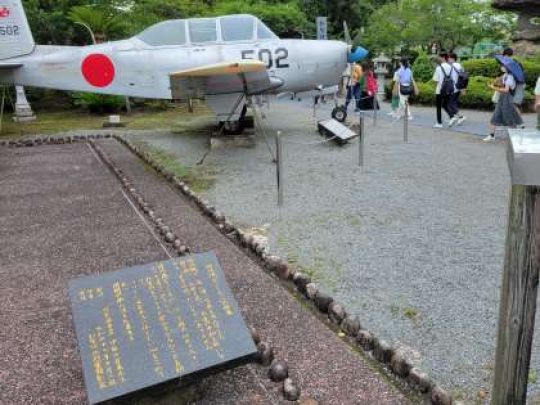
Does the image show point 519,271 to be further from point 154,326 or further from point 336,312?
point 154,326

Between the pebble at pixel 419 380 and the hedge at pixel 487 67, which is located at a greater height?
the hedge at pixel 487 67

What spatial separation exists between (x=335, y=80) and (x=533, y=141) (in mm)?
10496

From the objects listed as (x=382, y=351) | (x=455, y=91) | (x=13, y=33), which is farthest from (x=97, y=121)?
(x=382, y=351)

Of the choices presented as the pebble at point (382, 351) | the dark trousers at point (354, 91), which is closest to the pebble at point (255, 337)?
the pebble at point (382, 351)

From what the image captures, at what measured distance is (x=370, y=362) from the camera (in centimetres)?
292

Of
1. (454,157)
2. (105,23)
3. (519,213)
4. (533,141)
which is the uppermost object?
(105,23)

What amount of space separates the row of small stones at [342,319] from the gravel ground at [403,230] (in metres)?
0.17

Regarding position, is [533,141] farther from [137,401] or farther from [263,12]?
[263,12]

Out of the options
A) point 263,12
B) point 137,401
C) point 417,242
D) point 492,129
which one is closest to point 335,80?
point 492,129

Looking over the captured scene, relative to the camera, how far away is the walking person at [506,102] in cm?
936

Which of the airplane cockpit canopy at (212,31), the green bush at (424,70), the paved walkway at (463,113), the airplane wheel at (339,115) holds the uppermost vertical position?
the airplane cockpit canopy at (212,31)

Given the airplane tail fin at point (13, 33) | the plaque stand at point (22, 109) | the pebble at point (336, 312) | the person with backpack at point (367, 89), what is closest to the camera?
the pebble at point (336, 312)

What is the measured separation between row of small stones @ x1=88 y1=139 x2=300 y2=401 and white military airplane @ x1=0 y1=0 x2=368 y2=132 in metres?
2.21

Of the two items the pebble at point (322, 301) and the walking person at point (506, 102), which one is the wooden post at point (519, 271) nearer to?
the pebble at point (322, 301)
